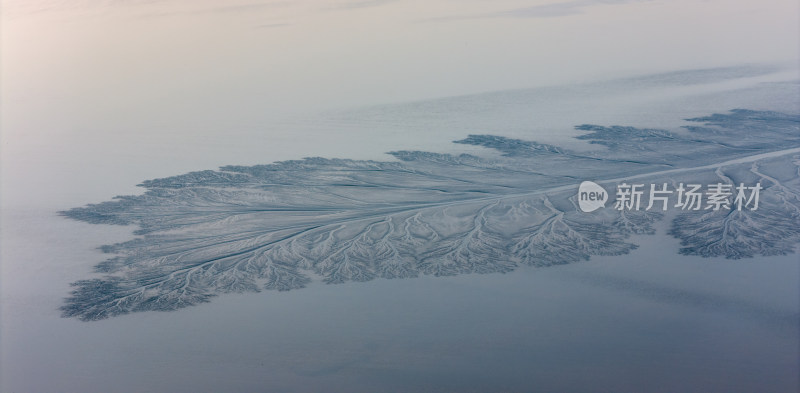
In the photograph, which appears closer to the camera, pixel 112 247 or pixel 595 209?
pixel 112 247

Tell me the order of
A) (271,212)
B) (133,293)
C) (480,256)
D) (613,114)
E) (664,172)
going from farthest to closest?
(613,114) < (664,172) < (271,212) < (480,256) < (133,293)

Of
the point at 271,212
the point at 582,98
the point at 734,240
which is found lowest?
the point at 734,240

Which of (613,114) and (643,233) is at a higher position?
(613,114)

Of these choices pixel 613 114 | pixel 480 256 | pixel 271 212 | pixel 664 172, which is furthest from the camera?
pixel 613 114

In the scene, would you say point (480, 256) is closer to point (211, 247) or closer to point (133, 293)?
point (211, 247)

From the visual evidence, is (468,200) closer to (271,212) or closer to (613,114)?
(271,212)

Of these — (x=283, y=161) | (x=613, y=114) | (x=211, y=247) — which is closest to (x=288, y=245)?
(x=211, y=247)
